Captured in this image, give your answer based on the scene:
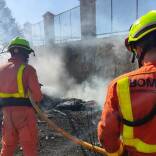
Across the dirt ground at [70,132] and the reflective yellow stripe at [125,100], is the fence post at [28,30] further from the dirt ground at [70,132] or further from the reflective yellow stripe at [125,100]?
the reflective yellow stripe at [125,100]

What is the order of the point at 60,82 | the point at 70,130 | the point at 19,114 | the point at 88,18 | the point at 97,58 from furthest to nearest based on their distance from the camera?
the point at 60,82 → the point at 88,18 → the point at 97,58 → the point at 70,130 → the point at 19,114

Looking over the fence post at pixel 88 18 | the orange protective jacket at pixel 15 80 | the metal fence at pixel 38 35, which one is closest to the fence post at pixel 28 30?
the metal fence at pixel 38 35

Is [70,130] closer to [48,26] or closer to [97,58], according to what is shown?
[97,58]

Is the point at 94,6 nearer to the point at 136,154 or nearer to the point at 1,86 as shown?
the point at 1,86

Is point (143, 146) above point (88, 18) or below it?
below

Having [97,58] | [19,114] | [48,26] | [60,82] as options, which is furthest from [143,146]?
[48,26]

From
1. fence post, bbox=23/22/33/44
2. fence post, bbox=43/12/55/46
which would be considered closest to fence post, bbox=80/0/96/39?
fence post, bbox=43/12/55/46

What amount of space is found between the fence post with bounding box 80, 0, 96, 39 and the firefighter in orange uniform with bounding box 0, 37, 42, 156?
13.2 m

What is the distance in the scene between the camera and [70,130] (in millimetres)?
8766

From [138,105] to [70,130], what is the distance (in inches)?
259

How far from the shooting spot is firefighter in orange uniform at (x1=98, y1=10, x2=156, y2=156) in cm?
229

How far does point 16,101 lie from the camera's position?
17.2ft

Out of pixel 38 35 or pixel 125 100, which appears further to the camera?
pixel 38 35

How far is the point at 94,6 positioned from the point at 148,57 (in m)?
16.8
